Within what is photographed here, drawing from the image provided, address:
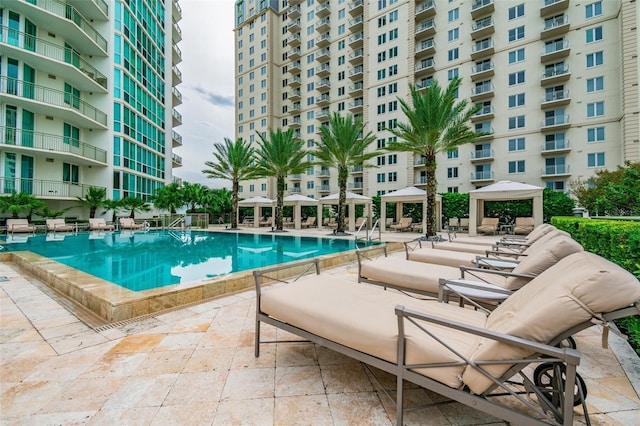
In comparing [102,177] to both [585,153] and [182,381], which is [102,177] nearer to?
[182,381]

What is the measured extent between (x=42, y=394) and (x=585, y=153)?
3245 centimetres

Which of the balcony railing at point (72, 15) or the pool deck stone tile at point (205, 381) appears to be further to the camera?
the balcony railing at point (72, 15)

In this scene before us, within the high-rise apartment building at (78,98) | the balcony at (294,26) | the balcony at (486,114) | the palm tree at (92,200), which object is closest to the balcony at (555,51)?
the balcony at (486,114)

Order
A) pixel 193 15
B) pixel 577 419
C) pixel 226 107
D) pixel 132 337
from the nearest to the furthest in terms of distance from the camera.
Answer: pixel 577 419 < pixel 132 337 < pixel 193 15 < pixel 226 107

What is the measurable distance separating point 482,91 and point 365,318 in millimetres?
32085

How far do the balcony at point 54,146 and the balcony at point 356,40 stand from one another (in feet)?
98.5

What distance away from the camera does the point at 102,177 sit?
20.7 meters

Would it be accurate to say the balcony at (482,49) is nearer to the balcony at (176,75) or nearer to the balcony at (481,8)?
the balcony at (481,8)

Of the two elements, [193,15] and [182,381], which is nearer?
[182,381]

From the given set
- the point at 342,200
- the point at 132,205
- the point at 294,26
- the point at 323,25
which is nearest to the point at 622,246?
the point at 342,200

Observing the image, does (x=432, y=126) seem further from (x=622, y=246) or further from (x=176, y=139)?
(x=176, y=139)

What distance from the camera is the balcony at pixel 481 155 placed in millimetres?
26808

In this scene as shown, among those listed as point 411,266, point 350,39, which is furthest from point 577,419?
point 350,39

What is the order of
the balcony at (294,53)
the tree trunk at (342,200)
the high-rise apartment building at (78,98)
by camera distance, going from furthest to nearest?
the balcony at (294,53), the tree trunk at (342,200), the high-rise apartment building at (78,98)
